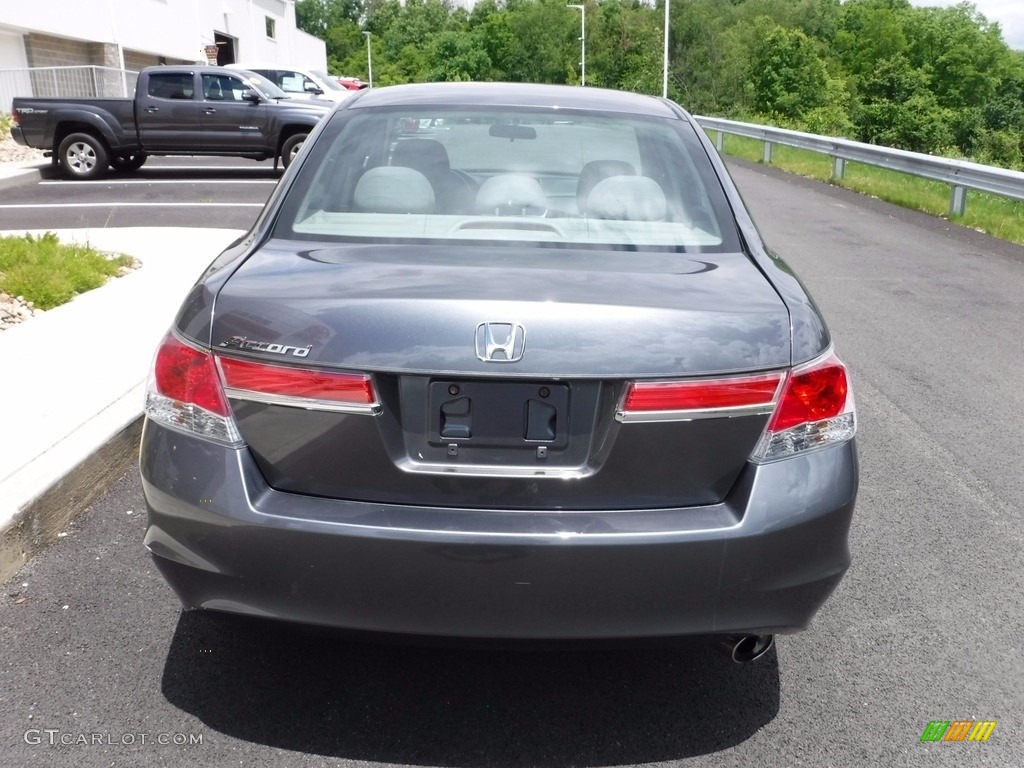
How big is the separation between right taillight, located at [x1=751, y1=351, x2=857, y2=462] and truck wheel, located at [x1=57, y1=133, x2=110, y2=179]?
17.6 metres

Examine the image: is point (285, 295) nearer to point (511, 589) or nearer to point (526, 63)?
point (511, 589)

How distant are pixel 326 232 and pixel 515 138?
999 millimetres

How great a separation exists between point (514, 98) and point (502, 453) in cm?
182

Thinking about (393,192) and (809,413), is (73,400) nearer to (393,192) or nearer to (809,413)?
(393,192)

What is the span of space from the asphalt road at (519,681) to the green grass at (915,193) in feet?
34.3

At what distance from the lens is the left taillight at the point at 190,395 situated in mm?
2596

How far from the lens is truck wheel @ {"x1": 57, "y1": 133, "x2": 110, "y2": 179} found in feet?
59.0

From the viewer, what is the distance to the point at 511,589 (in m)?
2.46

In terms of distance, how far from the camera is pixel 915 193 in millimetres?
16953

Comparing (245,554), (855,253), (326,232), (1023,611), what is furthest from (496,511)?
(855,253)

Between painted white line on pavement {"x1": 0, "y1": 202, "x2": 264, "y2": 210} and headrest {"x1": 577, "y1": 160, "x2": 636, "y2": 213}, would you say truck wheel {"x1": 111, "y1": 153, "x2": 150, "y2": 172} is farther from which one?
headrest {"x1": 577, "y1": 160, "x2": 636, "y2": 213}

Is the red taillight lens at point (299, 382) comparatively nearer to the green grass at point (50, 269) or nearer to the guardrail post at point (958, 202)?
the green grass at point (50, 269)

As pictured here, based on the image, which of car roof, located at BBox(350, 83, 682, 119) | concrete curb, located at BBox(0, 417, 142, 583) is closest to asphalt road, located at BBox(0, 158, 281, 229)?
concrete curb, located at BBox(0, 417, 142, 583)

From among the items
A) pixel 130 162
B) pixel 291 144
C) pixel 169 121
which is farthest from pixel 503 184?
pixel 130 162
